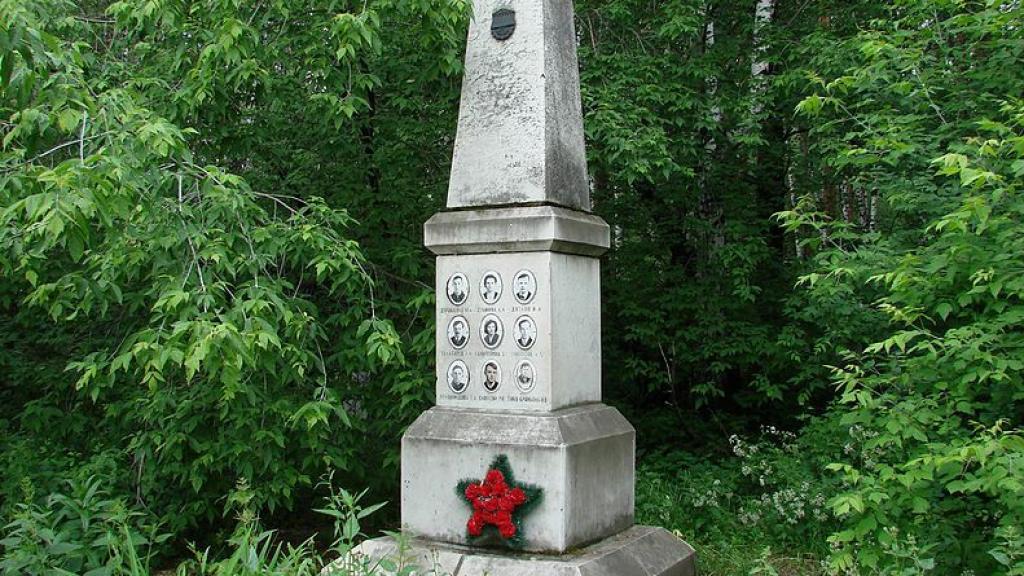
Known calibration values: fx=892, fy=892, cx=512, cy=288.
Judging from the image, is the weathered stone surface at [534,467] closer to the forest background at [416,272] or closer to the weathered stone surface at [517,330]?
the weathered stone surface at [517,330]

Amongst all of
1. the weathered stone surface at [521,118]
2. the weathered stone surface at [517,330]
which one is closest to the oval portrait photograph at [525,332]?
the weathered stone surface at [517,330]

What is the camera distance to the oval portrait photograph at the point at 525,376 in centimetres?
445

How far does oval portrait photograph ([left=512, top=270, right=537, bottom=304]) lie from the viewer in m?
4.48

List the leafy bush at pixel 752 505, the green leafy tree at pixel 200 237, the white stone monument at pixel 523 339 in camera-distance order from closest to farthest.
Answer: the green leafy tree at pixel 200 237 → the white stone monument at pixel 523 339 → the leafy bush at pixel 752 505

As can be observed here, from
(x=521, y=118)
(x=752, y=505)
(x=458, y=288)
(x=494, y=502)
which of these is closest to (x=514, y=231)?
(x=458, y=288)

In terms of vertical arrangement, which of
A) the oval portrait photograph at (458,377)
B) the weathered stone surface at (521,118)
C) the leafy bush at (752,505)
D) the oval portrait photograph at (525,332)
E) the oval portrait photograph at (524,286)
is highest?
the weathered stone surface at (521,118)

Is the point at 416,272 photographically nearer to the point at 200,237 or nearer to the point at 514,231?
the point at 200,237

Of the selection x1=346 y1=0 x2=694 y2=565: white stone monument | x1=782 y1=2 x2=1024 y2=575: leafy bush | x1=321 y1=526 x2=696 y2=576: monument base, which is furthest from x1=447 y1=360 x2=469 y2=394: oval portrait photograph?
x1=782 y1=2 x2=1024 y2=575: leafy bush

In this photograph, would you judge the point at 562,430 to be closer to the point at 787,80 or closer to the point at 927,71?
the point at 927,71

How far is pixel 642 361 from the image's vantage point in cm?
920

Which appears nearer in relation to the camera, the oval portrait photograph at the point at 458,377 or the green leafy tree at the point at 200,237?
the green leafy tree at the point at 200,237

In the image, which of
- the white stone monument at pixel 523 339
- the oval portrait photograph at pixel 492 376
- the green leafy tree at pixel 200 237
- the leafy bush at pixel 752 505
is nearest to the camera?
the green leafy tree at pixel 200 237

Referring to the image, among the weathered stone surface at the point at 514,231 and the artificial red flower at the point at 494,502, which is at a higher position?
the weathered stone surface at the point at 514,231

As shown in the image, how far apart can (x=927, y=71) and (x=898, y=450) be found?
2.38 meters
